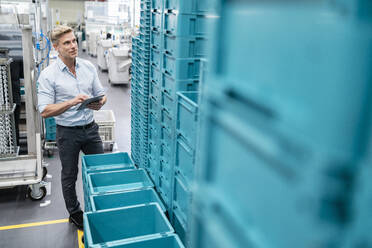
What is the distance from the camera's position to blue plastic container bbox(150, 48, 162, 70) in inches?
125

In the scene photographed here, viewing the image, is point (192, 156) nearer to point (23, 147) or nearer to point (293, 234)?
point (293, 234)

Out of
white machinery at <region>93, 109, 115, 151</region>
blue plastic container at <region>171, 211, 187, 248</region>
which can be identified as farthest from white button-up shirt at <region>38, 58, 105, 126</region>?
white machinery at <region>93, 109, 115, 151</region>

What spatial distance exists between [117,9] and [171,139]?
10924 mm

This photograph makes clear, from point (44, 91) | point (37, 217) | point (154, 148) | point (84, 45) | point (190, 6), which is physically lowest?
point (37, 217)

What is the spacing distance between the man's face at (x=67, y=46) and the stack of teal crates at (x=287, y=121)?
2430 millimetres

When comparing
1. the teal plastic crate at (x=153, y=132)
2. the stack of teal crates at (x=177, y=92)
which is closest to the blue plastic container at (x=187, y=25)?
the stack of teal crates at (x=177, y=92)

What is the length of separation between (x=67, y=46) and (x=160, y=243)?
6.09 ft

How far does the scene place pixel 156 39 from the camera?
10.7 ft

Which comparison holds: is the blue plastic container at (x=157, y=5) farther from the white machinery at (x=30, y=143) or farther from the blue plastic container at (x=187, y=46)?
the white machinery at (x=30, y=143)

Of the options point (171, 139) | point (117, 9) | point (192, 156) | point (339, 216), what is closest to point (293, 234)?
point (339, 216)

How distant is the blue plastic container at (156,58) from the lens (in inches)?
125

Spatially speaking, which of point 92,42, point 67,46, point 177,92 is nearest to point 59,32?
point 67,46

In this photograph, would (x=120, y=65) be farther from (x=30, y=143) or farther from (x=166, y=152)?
(x=166, y=152)

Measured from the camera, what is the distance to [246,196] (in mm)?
874
